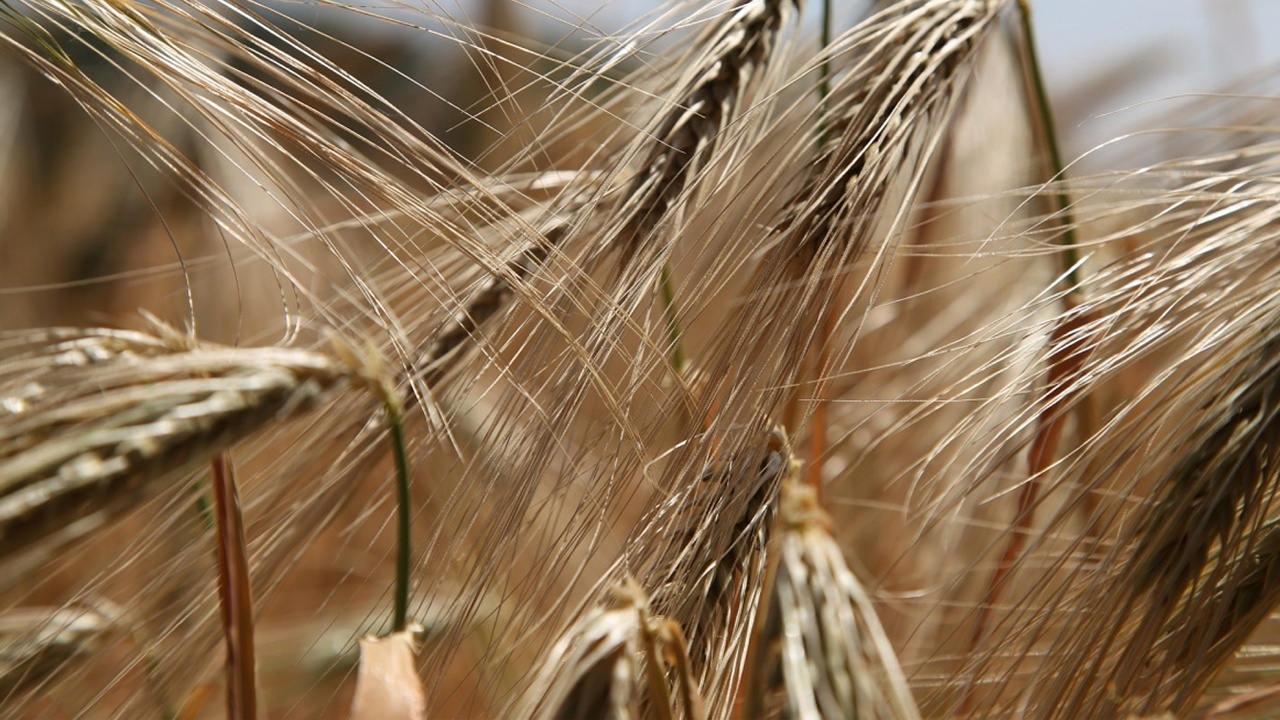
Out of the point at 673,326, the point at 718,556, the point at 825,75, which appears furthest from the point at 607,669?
the point at 825,75

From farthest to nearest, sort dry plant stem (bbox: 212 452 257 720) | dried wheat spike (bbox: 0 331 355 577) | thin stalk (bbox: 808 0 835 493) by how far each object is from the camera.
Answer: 1. thin stalk (bbox: 808 0 835 493)
2. dry plant stem (bbox: 212 452 257 720)
3. dried wheat spike (bbox: 0 331 355 577)

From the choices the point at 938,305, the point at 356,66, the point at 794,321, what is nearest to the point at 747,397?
the point at 794,321

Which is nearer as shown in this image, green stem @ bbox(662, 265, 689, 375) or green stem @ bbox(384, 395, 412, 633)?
green stem @ bbox(384, 395, 412, 633)

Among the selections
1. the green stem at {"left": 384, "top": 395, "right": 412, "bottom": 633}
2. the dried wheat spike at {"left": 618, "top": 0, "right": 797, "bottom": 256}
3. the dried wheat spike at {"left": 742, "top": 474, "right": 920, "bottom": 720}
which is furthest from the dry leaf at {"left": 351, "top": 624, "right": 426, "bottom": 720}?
the dried wheat spike at {"left": 618, "top": 0, "right": 797, "bottom": 256}

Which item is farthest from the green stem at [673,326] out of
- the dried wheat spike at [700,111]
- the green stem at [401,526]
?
the green stem at [401,526]

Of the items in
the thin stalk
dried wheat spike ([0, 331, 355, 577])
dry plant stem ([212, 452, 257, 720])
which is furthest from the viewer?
the thin stalk

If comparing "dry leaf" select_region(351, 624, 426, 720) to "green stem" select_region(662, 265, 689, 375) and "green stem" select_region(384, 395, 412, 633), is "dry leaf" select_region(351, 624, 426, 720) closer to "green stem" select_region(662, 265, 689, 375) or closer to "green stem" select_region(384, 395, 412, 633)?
"green stem" select_region(384, 395, 412, 633)

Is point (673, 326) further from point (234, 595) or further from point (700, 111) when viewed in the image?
point (234, 595)
